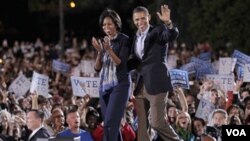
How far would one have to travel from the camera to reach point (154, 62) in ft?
39.3

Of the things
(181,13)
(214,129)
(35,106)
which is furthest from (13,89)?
(181,13)

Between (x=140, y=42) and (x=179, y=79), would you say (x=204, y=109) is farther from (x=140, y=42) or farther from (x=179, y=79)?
(x=140, y=42)

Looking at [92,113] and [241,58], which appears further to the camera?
[241,58]

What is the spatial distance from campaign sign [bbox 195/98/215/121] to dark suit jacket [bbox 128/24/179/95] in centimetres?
425

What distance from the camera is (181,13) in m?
36.7

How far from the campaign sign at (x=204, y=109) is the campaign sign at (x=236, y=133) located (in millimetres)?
6714

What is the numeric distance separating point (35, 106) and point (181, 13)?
20.4 metres

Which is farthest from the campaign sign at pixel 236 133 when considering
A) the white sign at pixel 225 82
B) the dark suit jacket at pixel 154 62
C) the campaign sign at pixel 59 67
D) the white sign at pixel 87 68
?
the white sign at pixel 87 68

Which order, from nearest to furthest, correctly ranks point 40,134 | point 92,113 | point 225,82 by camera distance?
point 40,134 → point 92,113 → point 225,82

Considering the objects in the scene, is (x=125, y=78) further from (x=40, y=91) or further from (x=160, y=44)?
(x=40, y=91)

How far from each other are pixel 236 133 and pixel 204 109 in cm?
707

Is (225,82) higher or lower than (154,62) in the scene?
higher

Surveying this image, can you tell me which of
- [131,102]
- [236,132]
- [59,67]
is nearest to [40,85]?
[131,102]

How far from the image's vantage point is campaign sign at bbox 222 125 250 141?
364 inches
